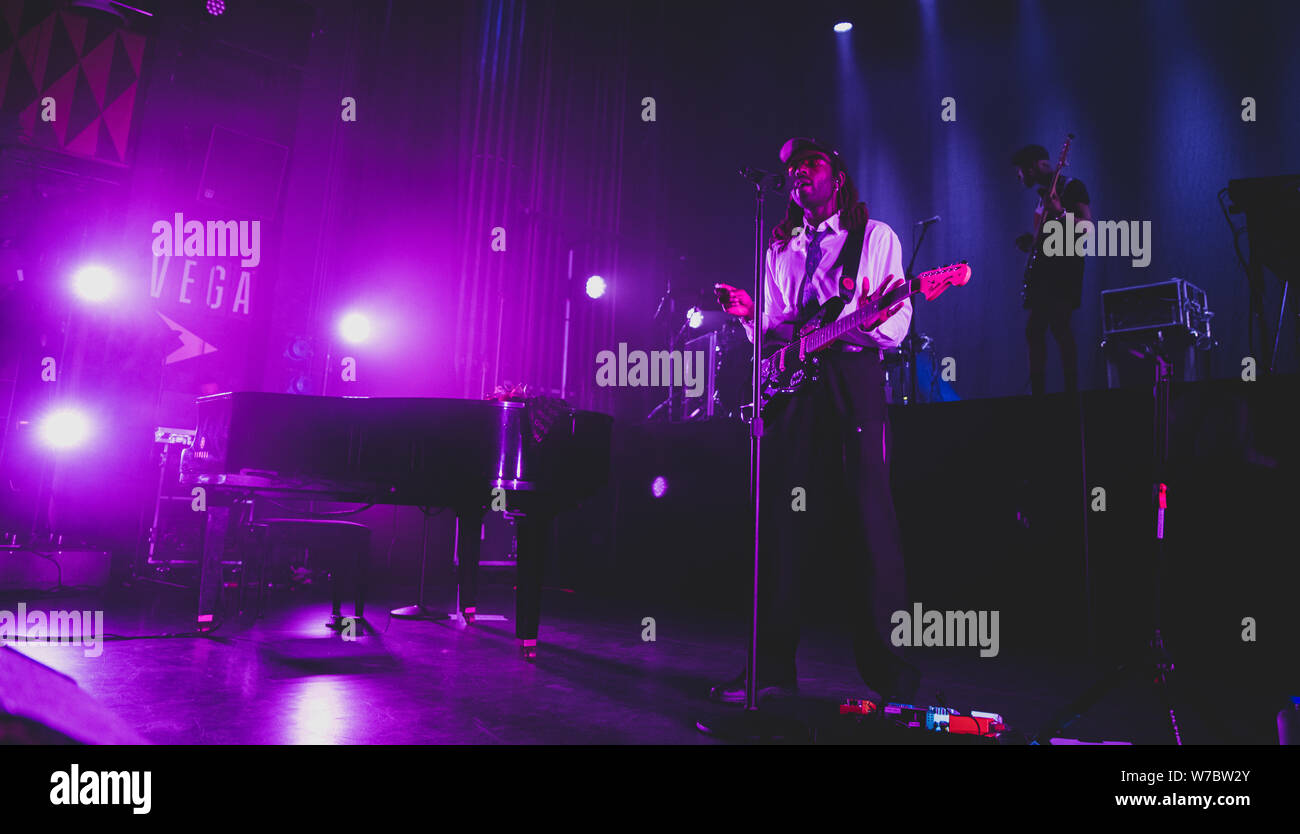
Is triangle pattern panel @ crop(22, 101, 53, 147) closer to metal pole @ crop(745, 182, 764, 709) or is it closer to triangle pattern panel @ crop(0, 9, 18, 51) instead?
triangle pattern panel @ crop(0, 9, 18, 51)

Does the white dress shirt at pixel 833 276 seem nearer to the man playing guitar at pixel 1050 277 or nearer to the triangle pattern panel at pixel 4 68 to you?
the man playing guitar at pixel 1050 277

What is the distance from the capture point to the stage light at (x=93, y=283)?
5941 mm

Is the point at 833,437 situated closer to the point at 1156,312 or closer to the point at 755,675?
the point at 755,675

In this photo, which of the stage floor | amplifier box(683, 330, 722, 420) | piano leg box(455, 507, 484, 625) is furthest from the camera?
amplifier box(683, 330, 722, 420)

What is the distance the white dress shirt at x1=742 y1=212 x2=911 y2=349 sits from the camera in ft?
8.33

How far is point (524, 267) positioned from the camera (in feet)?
25.8

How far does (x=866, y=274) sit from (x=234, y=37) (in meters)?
6.78

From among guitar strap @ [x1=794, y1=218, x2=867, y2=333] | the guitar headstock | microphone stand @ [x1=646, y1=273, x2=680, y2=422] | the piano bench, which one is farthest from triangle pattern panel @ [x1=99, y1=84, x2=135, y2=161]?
the guitar headstock

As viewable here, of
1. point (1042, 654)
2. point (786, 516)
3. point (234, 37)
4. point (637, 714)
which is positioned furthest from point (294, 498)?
point (234, 37)

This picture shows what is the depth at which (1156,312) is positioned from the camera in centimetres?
562

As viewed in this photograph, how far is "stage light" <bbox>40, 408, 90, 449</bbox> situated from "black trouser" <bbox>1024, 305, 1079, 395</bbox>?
6.89 meters

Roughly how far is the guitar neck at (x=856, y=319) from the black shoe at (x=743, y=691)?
3.74 ft

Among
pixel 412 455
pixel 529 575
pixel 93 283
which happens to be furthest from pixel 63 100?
pixel 529 575

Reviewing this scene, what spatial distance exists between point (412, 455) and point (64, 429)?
4140mm
